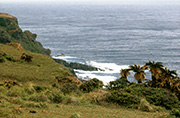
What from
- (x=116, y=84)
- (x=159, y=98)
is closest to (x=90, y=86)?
(x=116, y=84)

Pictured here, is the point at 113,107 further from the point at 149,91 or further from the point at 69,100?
the point at 149,91

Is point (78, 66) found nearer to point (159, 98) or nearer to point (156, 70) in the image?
point (156, 70)

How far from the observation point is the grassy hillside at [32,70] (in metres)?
33.0

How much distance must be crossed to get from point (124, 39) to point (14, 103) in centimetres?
10351

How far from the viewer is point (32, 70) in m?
36.9

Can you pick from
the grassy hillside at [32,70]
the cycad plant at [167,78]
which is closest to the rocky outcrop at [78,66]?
the grassy hillside at [32,70]

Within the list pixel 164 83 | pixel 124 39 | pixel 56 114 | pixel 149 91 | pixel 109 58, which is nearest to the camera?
pixel 56 114

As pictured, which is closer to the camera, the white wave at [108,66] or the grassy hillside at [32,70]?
the grassy hillside at [32,70]

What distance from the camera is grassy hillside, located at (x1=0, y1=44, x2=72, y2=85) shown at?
1299 inches

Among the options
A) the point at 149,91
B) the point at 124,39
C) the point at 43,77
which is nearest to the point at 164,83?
the point at 149,91

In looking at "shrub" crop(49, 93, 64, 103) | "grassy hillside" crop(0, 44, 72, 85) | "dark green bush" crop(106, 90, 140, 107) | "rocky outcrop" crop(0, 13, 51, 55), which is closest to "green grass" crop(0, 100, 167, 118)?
"shrub" crop(49, 93, 64, 103)

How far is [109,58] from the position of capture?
83938 mm

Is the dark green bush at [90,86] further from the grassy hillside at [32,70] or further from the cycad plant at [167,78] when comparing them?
the cycad plant at [167,78]

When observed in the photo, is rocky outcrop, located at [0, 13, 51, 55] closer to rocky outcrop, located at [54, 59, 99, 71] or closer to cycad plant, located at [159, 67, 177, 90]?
rocky outcrop, located at [54, 59, 99, 71]
